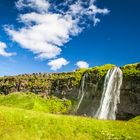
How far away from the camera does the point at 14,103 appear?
14338 cm

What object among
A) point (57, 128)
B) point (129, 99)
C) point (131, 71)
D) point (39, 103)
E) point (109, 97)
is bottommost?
point (57, 128)

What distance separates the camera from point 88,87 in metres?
152

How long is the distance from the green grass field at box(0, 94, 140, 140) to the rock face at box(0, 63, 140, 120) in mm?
74333

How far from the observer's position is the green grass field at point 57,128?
4641cm

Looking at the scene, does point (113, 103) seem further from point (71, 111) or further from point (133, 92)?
point (71, 111)

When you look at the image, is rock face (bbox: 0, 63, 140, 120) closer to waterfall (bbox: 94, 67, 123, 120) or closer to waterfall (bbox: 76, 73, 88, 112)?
waterfall (bbox: 76, 73, 88, 112)

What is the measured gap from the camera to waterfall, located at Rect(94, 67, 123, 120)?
4993 inches

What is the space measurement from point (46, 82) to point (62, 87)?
52.1ft

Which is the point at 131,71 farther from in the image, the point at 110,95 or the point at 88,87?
the point at 88,87

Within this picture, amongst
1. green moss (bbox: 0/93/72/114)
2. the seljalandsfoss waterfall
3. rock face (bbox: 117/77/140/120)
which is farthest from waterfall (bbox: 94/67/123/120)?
green moss (bbox: 0/93/72/114)

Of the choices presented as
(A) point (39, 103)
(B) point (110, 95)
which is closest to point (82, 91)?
(A) point (39, 103)

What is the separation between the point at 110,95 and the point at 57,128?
8417 cm

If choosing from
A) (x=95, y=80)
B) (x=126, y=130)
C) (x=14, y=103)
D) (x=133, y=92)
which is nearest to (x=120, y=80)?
(x=133, y=92)

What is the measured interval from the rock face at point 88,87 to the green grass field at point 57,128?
7433cm
